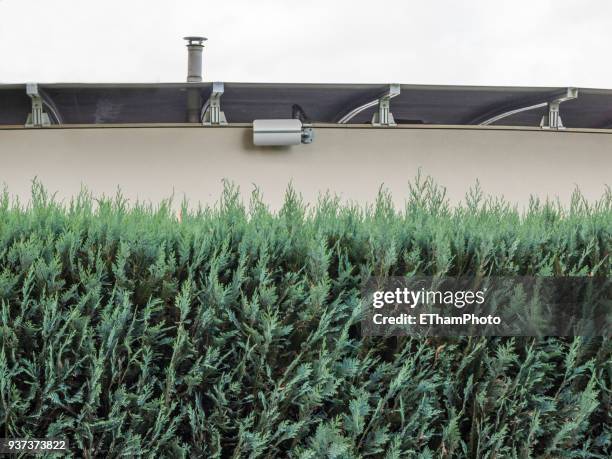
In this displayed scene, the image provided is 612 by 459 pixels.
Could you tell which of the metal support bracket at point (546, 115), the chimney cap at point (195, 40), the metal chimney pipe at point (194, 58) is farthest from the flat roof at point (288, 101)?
the chimney cap at point (195, 40)

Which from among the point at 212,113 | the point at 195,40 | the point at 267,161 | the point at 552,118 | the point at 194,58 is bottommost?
the point at 267,161

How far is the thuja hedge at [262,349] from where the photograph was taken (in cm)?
312

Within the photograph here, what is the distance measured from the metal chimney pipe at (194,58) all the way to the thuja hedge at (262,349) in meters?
8.97

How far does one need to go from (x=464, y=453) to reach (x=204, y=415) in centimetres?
126

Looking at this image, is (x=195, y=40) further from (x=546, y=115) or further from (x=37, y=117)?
(x=546, y=115)

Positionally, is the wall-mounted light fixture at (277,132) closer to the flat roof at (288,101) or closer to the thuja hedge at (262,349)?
the flat roof at (288,101)

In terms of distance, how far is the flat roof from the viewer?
27.8ft

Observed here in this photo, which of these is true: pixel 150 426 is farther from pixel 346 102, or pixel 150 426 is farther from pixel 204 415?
pixel 346 102

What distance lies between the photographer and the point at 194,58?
40.3ft

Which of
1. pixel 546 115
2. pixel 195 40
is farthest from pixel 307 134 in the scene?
pixel 195 40

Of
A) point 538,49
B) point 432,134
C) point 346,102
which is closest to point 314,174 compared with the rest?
point 346,102

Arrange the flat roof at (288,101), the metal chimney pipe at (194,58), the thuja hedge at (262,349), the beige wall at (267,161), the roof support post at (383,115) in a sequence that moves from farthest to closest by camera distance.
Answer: the metal chimney pipe at (194,58) < the roof support post at (383,115) < the beige wall at (267,161) < the flat roof at (288,101) < the thuja hedge at (262,349)

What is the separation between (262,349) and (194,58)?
9.93 meters

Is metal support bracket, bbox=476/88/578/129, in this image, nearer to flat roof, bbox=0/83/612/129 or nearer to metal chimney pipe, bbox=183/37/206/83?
flat roof, bbox=0/83/612/129
